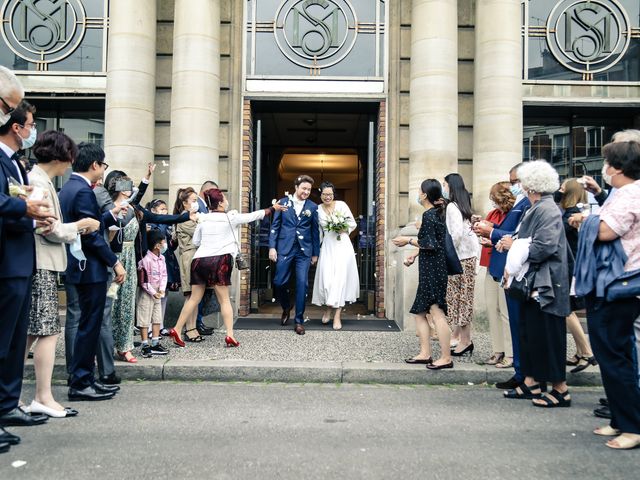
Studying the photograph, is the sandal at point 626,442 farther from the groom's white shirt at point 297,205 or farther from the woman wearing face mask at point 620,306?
the groom's white shirt at point 297,205

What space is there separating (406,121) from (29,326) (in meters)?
7.27

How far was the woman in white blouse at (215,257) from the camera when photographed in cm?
742

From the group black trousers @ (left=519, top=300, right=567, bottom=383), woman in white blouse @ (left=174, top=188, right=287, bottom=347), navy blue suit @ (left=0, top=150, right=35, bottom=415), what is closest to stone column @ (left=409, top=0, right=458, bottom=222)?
woman in white blouse @ (left=174, top=188, right=287, bottom=347)

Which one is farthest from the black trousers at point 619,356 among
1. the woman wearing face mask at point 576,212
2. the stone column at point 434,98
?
the stone column at point 434,98

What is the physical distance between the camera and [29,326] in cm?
474

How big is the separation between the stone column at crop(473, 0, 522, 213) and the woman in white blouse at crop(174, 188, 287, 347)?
4371 millimetres

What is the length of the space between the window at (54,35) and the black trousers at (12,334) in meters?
7.38

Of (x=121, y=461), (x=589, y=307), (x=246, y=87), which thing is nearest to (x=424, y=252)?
(x=589, y=307)

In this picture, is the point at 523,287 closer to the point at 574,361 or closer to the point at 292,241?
the point at 574,361

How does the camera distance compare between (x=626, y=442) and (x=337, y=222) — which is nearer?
(x=626, y=442)

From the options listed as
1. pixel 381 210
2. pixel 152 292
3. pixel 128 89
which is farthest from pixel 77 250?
pixel 381 210

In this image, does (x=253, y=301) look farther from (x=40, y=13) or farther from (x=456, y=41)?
(x=40, y=13)

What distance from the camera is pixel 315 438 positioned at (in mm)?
4289

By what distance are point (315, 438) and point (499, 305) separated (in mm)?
3142
